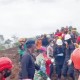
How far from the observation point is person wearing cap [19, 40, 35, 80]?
8383 millimetres

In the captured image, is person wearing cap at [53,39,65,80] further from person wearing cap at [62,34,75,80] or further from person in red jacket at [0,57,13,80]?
person in red jacket at [0,57,13,80]

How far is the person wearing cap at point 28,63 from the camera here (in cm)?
838

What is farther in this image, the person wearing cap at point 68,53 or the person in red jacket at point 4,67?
the person wearing cap at point 68,53

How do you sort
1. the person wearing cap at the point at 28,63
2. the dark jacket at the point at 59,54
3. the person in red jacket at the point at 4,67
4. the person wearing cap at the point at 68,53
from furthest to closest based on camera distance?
the dark jacket at the point at 59,54
the person wearing cap at the point at 68,53
the person wearing cap at the point at 28,63
the person in red jacket at the point at 4,67

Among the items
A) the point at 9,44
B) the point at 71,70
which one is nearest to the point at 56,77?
the point at 71,70

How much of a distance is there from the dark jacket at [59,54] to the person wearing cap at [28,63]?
601 cm

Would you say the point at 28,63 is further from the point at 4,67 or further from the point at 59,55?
the point at 59,55

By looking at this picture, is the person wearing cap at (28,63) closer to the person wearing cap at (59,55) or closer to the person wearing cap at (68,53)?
the person wearing cap at (68,53)

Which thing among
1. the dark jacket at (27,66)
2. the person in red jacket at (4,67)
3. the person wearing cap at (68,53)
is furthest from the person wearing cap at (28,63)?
the person wearing cap at (68,53)

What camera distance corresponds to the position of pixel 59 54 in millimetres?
14781

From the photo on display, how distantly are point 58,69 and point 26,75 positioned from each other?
666 cm

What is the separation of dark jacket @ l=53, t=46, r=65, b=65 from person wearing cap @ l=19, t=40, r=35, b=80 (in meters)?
6.01

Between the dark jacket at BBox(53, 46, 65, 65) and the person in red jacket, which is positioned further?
the dark jacket at BBox(53, 46, 65, 65)

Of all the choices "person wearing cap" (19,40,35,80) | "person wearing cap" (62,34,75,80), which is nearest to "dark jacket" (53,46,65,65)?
"person wearing cap" (62,34,75,80)
